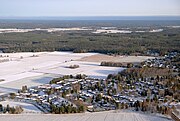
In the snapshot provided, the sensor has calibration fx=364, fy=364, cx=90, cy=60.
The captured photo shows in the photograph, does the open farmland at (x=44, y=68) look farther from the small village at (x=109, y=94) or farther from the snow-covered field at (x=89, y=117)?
the snow-covered field at (x=89, y=117)

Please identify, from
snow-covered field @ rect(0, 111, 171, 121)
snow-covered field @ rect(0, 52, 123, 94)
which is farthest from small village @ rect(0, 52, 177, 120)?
snow-covered field @ rect(0, 52, 123, 94)

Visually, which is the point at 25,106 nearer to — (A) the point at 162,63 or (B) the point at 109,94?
(B) the point at 109,94

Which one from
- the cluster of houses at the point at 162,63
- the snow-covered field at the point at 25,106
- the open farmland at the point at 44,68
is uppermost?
the cluster of houses at the point at 162,63

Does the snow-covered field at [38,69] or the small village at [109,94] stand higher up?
the small village at [109,94]

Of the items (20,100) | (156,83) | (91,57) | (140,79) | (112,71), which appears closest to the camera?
(20,100)

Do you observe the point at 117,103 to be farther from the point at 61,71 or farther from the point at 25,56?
the point at 25,56

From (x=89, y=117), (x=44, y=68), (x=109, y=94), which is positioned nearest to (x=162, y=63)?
(x=44, y=68)

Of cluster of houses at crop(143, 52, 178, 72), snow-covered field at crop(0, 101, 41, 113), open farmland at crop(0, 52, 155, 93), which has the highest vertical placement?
cluster of houses at crop(143, 52, 178, 72)

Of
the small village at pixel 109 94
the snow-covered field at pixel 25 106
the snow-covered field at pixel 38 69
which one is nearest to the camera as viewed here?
the snow-covered field at pixel 25 106

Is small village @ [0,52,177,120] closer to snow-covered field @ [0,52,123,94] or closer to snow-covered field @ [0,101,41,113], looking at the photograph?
snow-covered field @ [0,101,41,113]

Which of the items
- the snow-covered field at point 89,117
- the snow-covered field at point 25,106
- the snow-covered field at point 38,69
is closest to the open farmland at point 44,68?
the snow-covered field at point 38,69

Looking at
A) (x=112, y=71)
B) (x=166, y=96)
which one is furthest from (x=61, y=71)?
(x=166, y=96)
